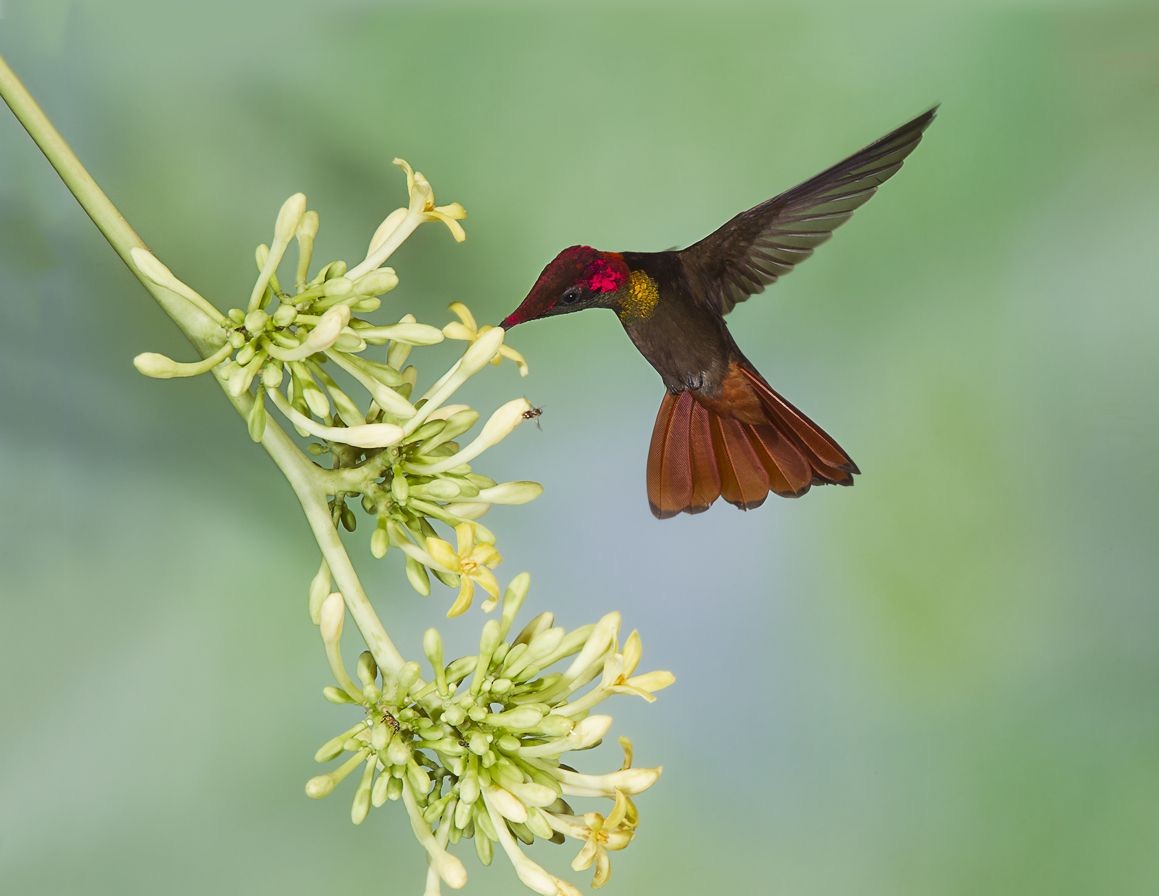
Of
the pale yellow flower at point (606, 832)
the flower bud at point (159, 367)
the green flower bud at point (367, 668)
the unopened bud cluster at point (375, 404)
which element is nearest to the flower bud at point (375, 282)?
the unopened bud cluster at point (375, 404)

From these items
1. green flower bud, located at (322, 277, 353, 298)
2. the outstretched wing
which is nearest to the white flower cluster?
green flower bud, located at (322, 277, 353, 298)

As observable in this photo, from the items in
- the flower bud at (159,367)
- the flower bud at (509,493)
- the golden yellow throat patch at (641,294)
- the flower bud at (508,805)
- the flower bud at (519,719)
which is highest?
the golden yellow throat patch at (641,294)

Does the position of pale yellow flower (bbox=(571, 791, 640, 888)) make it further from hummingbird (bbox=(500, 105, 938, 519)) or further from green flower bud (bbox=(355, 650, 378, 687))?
hummingbird (bbox=(500, 105, 938, 519))

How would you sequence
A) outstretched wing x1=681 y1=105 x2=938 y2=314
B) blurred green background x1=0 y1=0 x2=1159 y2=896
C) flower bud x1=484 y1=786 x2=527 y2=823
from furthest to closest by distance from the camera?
blurred green background x1=0 y1=0 x2=1159 y2=896 → outstretched wing x1=681 y1=105 x2=938 y2=314 → flower bud x1=484 y1=786 x2=527 y2=823

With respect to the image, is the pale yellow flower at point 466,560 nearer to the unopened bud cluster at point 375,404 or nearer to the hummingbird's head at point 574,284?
the unopened bud cluster at point 375,404

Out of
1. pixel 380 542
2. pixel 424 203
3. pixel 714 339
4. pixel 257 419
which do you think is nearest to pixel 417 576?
pixel 380 542

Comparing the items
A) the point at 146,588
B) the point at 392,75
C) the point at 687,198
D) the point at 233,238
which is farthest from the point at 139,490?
the point at 687,198
